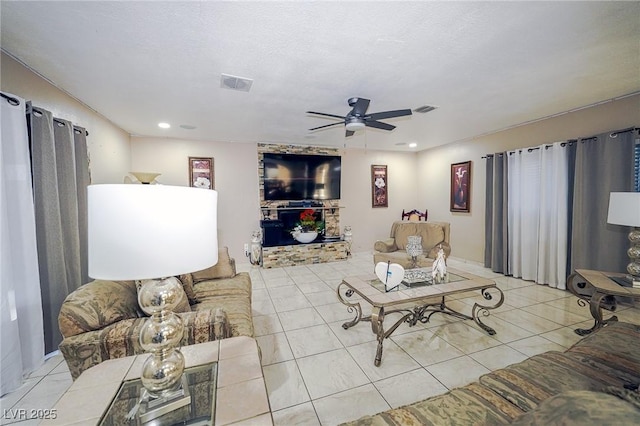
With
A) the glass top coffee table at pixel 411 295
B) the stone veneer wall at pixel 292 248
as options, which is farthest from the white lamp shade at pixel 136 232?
the stone veneer wall at pixel 292 248

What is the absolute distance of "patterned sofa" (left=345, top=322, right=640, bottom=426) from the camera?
0.66m

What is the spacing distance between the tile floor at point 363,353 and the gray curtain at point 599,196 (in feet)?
1.93

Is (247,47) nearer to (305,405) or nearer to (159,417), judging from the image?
(159,417)

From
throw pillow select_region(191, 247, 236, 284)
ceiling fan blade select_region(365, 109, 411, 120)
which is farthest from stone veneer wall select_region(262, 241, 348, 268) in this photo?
ceiling fan blade select_region(365, 109, 411, 120)

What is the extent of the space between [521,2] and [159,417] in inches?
107

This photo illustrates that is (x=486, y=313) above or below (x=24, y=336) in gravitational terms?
below

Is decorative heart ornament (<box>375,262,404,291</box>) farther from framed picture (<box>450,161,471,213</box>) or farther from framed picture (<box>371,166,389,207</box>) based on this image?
framed picture (<box>371,166,389,207</box>)

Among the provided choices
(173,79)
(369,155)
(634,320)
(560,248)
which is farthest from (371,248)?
(173,79)

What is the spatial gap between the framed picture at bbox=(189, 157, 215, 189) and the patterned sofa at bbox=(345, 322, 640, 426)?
469 centimetres

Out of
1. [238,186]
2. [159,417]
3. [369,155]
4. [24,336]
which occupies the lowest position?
[24,336]

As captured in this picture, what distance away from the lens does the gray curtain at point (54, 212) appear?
212cm

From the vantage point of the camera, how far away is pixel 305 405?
164 centimetres

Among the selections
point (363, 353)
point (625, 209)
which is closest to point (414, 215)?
point (625, 209)

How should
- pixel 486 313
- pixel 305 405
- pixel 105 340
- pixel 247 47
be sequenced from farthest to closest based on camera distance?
pixel 486 313, pixel 247 47, pixel 305 405, pixel 105 340
